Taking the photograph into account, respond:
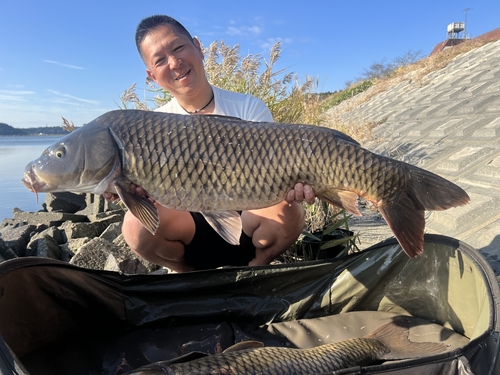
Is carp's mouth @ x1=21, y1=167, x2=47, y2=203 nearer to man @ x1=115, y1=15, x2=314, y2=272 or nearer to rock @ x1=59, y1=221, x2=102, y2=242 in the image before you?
man @ x1=115, y1=15, x2=314, y2=272

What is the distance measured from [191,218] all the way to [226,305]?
22.4 inches

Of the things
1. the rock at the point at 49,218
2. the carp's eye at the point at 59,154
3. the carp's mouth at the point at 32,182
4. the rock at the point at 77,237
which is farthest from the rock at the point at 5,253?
the carp's eye at the point at 59,154

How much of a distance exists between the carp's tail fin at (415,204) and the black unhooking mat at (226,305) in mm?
257

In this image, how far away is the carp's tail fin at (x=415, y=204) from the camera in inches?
64.4

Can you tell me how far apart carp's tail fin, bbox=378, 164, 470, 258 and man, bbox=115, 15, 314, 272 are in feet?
2.20

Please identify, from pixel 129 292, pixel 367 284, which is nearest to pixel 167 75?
pixel 129 292

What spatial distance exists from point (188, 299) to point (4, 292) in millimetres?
860

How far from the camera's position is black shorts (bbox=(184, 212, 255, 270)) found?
2.47m

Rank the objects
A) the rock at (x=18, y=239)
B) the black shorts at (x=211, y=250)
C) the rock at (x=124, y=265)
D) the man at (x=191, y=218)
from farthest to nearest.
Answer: the rock at (x=18, y=239) < the rock at (x=124, y=265) < the black shorts at (x=211, y=250) < the man at (x=191, y=218)

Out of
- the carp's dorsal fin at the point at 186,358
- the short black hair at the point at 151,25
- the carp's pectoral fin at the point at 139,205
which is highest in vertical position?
the short black hair at the point at 151,25

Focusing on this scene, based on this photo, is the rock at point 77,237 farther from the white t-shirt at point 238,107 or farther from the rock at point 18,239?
the white t-shirt at point 238,107

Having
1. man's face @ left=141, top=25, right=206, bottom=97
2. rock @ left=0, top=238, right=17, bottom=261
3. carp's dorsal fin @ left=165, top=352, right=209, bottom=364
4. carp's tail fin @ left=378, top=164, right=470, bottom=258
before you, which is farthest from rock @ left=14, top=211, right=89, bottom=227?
carp's tail fin @ left=378, top=164, right=470, bottom=258

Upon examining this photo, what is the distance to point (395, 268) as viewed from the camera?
2.05 m

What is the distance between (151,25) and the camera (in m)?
2.37
